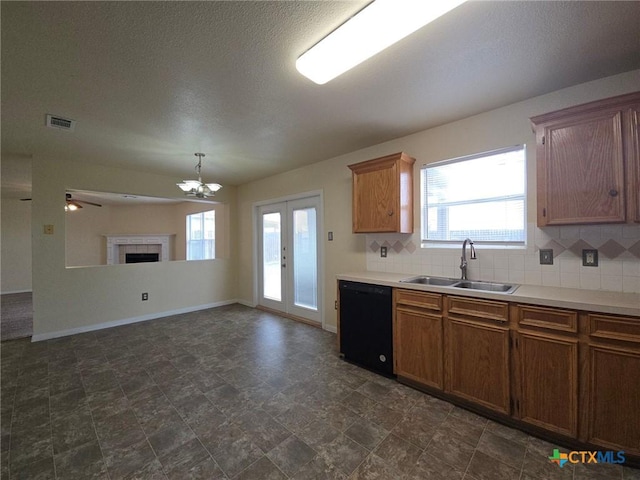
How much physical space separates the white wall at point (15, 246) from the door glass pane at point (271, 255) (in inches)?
256

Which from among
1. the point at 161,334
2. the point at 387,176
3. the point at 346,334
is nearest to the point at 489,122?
the point at 387,176

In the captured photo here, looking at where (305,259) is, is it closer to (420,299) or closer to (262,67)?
(420,299)

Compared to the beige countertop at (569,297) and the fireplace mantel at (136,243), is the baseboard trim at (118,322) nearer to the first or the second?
the fireplace mantel at (136,243)

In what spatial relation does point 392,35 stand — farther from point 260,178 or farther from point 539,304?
point 260,178

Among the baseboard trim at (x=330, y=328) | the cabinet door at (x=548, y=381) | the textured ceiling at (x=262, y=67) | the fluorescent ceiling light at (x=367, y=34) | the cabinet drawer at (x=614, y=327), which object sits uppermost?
the textured ceiling at (x=262, y=67)

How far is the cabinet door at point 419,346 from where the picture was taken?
7.12ft

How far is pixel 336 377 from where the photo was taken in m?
2.52

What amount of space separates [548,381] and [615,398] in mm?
293

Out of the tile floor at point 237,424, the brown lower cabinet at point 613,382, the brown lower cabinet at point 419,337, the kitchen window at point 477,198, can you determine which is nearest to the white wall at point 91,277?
the tile floor at point 237,424

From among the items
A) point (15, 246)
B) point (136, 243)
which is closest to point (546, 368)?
point (136, 243)

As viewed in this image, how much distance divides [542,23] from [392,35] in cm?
83

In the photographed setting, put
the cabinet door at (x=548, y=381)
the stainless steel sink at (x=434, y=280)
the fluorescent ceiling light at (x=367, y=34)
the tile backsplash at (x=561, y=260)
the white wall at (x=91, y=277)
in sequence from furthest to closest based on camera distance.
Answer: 1. the white wall at (x=91, y=277)
2. the stainless steel sink at (x=434, y=280)
3. the tile backsplash at (x=561, y=260)
4. the cabinet door at (x=548, y=381)
5. the fluorescent ceiling light at (x=367, y=34)

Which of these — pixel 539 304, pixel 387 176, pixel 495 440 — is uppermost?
pixel 387 176

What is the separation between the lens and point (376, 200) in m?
2.88
